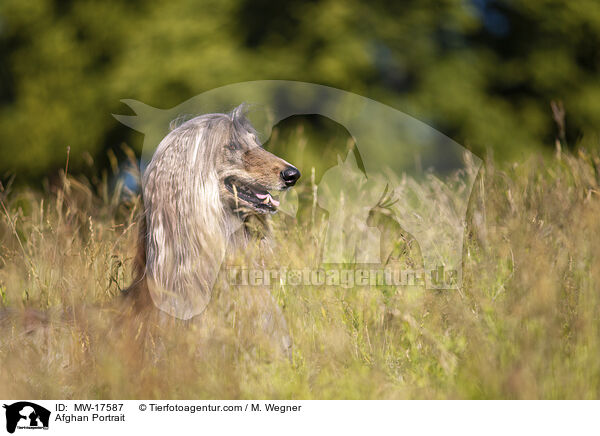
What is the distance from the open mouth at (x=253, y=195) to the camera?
2.87m

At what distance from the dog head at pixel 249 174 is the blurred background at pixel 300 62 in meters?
2.62

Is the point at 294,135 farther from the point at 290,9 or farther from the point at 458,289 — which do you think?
the point at 290,9

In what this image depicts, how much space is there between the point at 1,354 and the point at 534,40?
8.22 m

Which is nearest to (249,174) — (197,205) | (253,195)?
(253,195)

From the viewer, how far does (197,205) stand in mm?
2857

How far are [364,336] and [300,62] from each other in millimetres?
4397

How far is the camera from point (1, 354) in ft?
9.36
